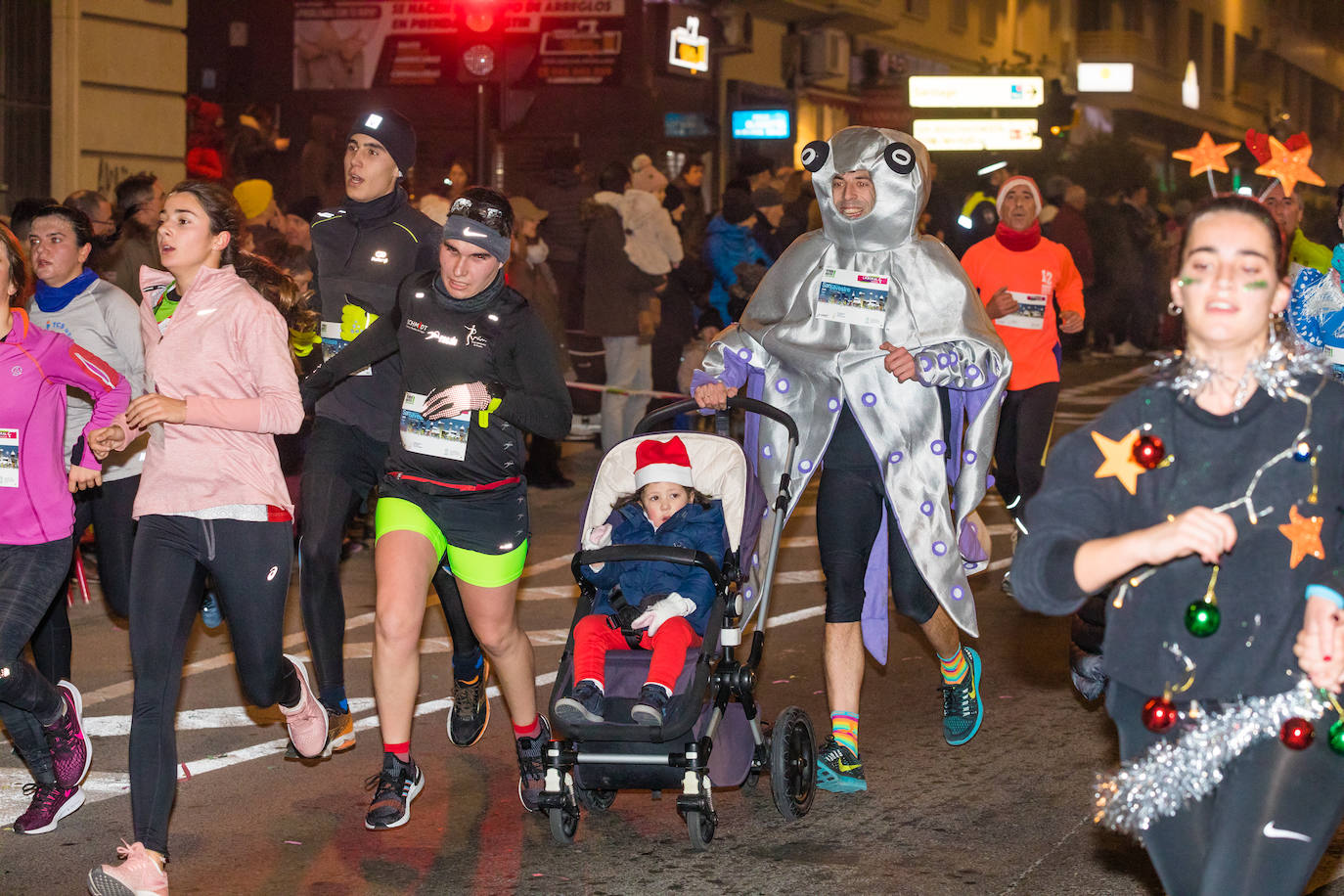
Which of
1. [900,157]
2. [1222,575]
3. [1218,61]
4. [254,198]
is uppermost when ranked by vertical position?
[1218,61]

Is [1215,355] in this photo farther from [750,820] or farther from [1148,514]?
[750,820]

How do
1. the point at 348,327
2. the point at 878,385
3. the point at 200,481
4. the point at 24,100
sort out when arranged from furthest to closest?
the point at 24,100, the point at 348,327, the point at 878,385, the point at 200,481

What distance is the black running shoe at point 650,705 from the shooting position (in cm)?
534

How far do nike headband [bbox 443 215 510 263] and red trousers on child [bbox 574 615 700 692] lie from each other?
4.15ft

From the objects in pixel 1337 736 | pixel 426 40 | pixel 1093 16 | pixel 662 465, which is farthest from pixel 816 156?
pixel 1093 16

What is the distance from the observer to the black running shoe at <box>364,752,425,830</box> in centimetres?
563

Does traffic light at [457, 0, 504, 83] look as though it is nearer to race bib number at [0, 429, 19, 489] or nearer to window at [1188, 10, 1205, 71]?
race bib number at [0, 429, 19, 489]

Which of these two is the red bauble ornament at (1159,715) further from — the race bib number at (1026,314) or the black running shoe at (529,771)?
the race bib number at (1026,314)

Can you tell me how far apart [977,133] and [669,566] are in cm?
2425

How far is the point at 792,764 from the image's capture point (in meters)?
5.81

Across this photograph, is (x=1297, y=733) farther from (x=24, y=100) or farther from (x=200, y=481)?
(x=24, y=100)

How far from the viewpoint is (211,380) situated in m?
5.27

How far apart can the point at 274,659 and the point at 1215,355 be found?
3261 millimetres

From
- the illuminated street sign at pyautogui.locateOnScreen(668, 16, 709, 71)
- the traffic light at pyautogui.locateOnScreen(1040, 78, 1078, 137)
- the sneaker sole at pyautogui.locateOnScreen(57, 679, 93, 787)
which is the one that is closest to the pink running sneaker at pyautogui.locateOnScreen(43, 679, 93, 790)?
the sneaker sole at pyautogui.locateOnScreen(57, 679, 93, 787)
